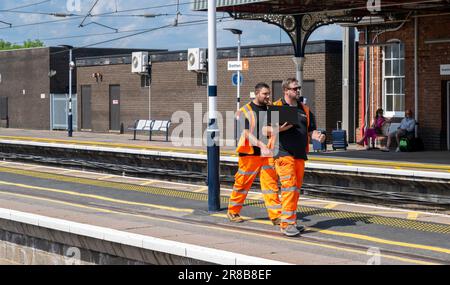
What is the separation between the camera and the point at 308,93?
36344 millimetres

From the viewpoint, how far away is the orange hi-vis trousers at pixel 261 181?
12.4 meters

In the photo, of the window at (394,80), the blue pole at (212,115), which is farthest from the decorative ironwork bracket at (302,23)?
the blue pole at (212,115)

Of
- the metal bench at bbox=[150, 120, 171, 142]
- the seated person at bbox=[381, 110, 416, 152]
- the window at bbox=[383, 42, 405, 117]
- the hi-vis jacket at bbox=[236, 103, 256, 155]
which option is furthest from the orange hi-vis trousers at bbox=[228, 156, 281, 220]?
the metal bench at bbox=[150, 120, 171, 142]

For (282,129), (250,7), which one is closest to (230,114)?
(250,7)

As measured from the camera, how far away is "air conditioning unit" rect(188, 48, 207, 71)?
4194cm

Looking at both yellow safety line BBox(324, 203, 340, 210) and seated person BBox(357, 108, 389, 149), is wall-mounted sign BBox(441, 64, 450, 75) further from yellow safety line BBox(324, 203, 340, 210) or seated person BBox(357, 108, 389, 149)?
yellow safety line BBox(324, 203, 340, 210)

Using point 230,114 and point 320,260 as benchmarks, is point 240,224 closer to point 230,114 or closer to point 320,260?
point 320,260

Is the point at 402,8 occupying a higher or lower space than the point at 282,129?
higher

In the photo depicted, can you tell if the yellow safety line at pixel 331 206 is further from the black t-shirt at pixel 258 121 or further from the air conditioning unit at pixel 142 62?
the air conditioning unit at pixel 142 62

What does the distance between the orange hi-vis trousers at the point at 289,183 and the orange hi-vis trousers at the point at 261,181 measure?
30.3 inches

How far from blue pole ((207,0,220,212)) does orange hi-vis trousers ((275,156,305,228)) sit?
7.62 feet

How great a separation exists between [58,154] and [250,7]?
8203 mm

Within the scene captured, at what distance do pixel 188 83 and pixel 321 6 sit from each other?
15857 millimetres

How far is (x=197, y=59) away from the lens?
42.1m
